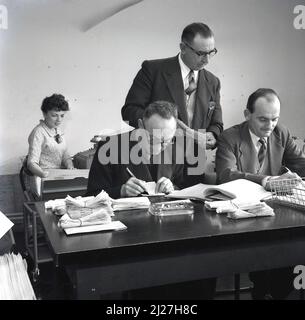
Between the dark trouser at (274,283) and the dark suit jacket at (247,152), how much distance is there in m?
0.49

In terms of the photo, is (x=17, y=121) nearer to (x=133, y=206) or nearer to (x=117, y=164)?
(x=117, y=164)

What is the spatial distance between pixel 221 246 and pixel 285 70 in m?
3.37

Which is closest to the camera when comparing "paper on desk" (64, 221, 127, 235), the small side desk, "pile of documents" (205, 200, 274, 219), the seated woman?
"paper on desk" (64, 221, 127, 235)

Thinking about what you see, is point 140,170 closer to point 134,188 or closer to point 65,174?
point 134,188

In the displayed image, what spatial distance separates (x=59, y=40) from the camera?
12.1 ft

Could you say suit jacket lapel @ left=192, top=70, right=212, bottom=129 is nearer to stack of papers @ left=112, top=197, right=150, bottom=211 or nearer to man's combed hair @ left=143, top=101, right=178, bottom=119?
man's combed hair @ left=143, top=101, right=178, bottom=119

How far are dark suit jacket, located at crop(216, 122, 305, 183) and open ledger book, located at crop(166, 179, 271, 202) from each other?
44 cm

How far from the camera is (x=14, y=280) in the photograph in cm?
100

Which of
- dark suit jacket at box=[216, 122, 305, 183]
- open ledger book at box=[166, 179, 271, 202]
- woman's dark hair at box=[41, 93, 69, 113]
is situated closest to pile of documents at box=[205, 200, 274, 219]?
open ledger book at box=[166, 179, 271, 202]

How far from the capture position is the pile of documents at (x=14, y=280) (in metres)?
0.96

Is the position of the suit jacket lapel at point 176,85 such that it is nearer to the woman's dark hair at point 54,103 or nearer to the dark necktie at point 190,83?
the dark necktie at point 190,83

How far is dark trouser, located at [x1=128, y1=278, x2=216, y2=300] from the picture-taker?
6.20ft

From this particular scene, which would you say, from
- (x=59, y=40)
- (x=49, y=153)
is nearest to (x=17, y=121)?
(x=49, y=153)

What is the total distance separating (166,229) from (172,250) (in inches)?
4.4
